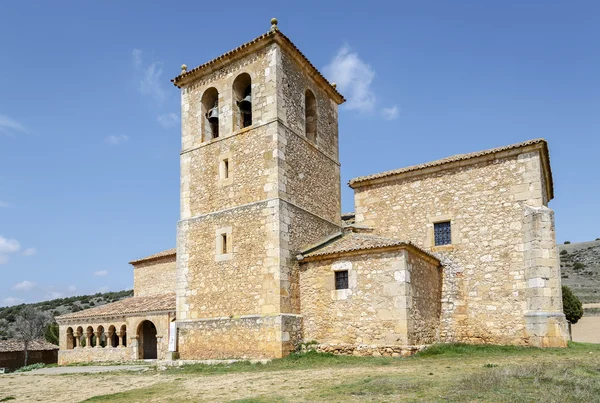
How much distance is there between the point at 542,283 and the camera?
49.1ft

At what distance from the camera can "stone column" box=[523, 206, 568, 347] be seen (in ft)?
48.0

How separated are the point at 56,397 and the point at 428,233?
38.3ft

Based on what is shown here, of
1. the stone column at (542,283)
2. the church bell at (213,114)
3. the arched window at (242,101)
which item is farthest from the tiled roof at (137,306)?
the stone column at (542,283)

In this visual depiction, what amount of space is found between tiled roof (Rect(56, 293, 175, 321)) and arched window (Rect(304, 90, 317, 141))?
30.6 feet

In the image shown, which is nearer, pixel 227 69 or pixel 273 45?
pixel 273 45

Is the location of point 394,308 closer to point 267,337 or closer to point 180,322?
point 267,337

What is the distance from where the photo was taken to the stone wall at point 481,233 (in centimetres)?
1550

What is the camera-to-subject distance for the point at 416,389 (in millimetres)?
8070

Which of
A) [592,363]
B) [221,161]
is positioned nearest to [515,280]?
[592,363]

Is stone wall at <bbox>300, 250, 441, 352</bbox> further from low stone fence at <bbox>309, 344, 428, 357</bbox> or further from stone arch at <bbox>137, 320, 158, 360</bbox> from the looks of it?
stone arch at <bbox>137, 320, 158, 360</bbox>

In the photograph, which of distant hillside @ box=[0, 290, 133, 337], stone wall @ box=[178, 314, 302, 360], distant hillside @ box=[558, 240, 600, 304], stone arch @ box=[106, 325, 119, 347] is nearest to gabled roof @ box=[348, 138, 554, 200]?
stone wall @ box=[178, 314, 302, 360]

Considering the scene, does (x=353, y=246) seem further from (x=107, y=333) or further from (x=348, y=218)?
(x=107, y=333)

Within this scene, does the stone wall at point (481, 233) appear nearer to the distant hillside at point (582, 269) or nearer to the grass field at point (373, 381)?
the grass field at point (373, 381)

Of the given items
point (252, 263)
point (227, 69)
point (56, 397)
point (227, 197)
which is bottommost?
point (56, 397)
